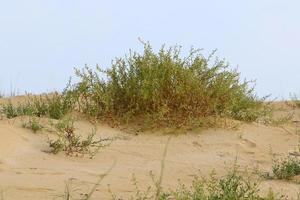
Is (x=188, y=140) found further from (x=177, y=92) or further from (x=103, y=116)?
(x=103, y=116)

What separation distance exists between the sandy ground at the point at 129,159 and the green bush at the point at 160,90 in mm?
281

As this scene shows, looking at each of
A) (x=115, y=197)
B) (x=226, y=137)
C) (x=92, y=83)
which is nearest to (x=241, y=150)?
(x=226, y=137)

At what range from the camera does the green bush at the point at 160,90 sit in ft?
20.6

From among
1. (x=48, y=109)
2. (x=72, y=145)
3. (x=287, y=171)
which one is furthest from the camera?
(x=48, y=109)

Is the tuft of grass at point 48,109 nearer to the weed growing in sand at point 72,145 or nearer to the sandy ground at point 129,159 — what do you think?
the sandy ground at point 129,159

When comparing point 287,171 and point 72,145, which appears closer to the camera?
point 287,171

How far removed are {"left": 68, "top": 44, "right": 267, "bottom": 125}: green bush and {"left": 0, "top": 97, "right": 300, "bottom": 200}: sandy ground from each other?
0.92 ft

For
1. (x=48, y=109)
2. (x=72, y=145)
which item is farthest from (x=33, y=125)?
(x=48, y=109)

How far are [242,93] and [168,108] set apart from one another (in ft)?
3.91

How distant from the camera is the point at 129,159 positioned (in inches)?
194

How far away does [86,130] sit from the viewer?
5953mm

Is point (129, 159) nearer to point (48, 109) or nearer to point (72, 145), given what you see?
point (72, 145)

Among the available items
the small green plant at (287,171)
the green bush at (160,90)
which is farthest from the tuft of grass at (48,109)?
the small green plant at (287,171)

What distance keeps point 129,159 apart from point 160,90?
155 cm
